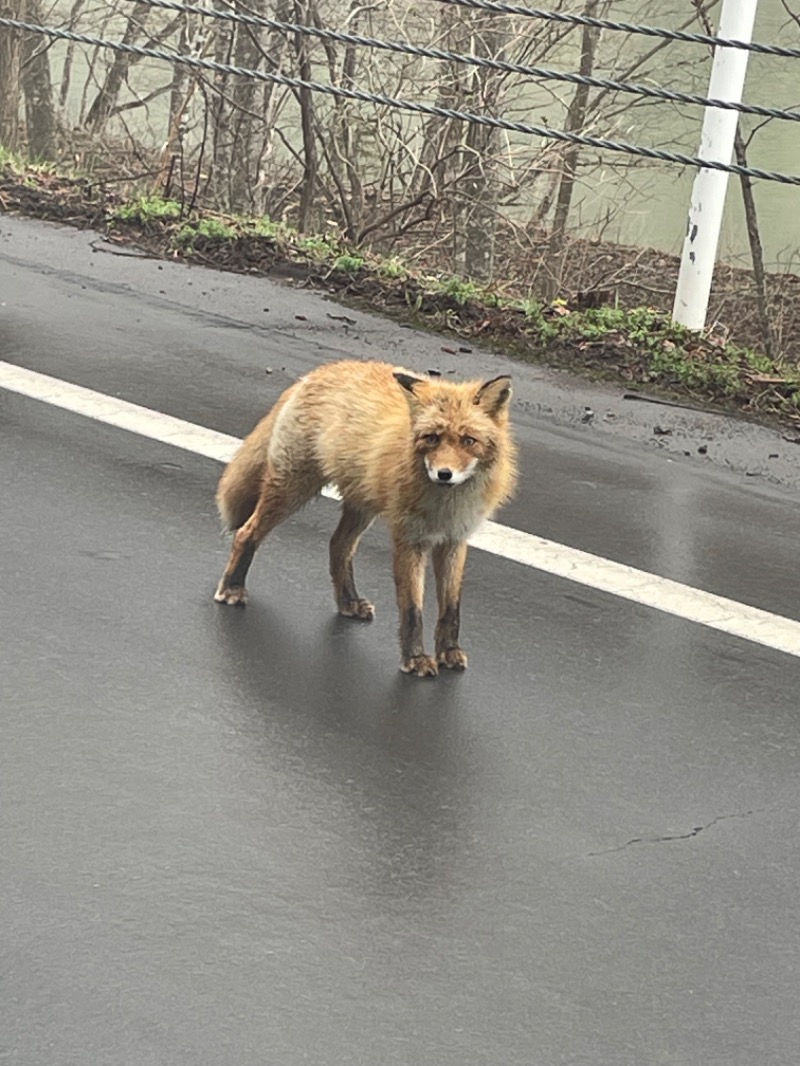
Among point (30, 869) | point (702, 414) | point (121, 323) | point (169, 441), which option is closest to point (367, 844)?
point (30, 869)

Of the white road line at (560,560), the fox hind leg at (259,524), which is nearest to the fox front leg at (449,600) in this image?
the fox hind leg at (259,524)

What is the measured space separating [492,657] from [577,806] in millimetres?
1020

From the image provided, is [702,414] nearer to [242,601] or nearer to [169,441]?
[169,441]

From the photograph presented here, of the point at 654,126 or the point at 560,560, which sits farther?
the point at 654,126

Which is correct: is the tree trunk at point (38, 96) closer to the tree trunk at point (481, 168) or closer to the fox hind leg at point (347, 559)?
the tree trunk at point (481, 168)

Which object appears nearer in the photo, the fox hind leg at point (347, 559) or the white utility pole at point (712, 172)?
the fox hind leg at point (347, 559)

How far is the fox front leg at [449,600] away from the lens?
17.2 feet

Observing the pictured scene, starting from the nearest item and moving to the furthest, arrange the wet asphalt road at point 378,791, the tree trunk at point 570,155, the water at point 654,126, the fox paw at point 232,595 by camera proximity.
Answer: the wet asphalt road at point 378,791 → the fox paw at point 232,595 → the tree trunk at point 570,155 → the water at point 654,126

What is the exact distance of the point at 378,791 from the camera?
436 centimetres

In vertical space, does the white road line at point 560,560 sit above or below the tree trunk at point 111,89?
below

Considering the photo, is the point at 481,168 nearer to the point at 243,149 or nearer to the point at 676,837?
the point at 243,149

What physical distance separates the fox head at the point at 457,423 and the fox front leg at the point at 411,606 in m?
0.28

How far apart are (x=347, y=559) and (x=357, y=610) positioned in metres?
0.18

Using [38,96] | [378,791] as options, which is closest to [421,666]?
[378,791]
